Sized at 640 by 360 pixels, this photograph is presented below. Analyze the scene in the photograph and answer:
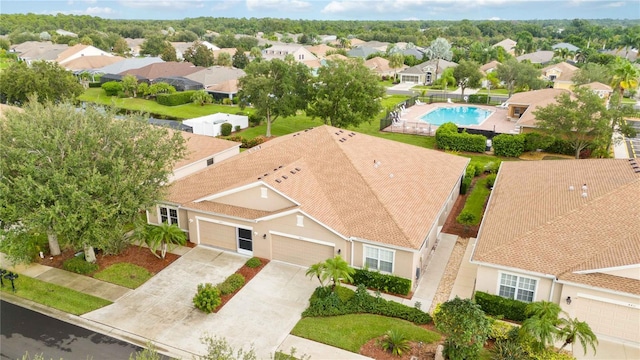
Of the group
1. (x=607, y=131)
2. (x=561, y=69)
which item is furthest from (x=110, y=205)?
(x=561, y=69)

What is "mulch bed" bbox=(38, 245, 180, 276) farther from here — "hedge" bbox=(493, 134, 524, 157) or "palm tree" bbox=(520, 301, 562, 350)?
"hedge" bbox=(493, 134, 524, 157)

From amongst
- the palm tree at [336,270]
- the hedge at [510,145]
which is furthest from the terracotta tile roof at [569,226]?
the hedge at [510,145]

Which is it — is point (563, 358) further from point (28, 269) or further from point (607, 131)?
point (607, 131)

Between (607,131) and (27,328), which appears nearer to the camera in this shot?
(27,328)

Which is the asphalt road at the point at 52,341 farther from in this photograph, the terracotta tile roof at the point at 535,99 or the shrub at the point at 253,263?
the terracotta tile roof at the point at 535,99

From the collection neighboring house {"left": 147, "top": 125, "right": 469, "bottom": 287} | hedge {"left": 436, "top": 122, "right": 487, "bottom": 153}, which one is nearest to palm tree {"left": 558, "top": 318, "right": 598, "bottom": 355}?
neighboring house {"left": 147, "top": 125, "right": 469, "bottom": 287}

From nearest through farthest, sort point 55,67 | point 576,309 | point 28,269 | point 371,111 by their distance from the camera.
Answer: point 576,309 < point 28,269 < point 371,111 < point 55,67

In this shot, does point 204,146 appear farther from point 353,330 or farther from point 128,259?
point 353,330

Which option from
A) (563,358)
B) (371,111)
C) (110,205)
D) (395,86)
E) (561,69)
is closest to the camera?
(563,358)

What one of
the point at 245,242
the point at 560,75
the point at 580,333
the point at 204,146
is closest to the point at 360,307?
the point at 245,242
